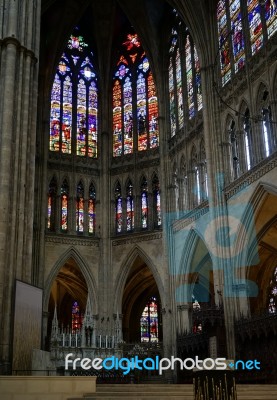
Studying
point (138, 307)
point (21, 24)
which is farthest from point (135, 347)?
point (21, 24)

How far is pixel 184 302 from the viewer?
100 ft

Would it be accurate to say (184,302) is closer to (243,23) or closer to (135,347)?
(135,347)

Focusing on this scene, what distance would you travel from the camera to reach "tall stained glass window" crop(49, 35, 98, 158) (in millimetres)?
36000

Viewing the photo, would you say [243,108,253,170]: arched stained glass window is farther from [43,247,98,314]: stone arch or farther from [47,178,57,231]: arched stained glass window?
[47,178,57,231]: arched stained glass window

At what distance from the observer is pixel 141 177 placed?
115 feet

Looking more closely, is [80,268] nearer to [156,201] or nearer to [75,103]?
[156,201]

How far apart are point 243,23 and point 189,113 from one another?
20.2 feet

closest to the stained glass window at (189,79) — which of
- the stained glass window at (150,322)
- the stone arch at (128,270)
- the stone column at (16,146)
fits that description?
the stone arch at (128,270)

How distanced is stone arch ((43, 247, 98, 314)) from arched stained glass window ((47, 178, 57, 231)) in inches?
71.5

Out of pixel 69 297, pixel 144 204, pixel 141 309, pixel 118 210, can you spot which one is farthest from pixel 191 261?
pixel 69 297

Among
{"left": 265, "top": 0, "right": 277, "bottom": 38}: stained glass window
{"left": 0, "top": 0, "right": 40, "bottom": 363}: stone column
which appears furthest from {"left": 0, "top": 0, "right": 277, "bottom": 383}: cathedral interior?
{"left": 265, "top": 0, "right": 277, "bottom": 38}: stained glass window

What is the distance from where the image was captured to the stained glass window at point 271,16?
25.5 meters

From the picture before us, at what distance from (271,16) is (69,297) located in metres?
24.4

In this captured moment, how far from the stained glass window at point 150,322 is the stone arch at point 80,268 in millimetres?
7180
